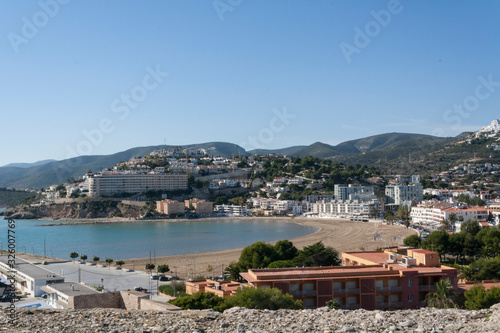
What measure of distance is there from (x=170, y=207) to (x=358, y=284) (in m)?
38.8

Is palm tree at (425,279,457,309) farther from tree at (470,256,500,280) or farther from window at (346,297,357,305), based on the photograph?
tree at (470,256,500,280)

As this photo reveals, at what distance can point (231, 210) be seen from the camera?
45.8m

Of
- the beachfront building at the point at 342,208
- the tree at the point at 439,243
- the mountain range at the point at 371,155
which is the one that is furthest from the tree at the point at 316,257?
the mountain range at the point at 371,155

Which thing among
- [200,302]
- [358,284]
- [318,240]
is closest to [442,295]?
[358,284]

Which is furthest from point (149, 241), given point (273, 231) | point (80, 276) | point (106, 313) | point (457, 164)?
point (457, 164)

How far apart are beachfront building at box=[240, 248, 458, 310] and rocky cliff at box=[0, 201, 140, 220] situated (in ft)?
130

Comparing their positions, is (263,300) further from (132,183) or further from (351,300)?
(132,183)

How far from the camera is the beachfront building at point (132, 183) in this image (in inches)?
1983

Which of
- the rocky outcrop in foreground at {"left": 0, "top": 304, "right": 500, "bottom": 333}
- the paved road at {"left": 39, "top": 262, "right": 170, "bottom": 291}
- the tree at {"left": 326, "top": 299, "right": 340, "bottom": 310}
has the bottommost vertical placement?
the paved road at {"left": 39, "top": 262, "right": 170, "bottom": 291}

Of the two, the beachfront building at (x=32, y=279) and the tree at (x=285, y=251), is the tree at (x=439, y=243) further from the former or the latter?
the beachfront building at (x=32, y=279)

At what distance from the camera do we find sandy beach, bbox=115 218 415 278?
15914 mm

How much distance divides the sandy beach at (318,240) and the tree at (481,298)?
842cm

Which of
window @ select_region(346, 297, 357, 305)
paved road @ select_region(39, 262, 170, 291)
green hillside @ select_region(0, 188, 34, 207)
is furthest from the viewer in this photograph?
green hillside @ select_region(0, 188, 34, 207)

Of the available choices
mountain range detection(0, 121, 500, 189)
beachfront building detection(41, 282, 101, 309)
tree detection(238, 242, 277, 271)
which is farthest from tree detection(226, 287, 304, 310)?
mountain range detection(0, 121, 500, 189)
